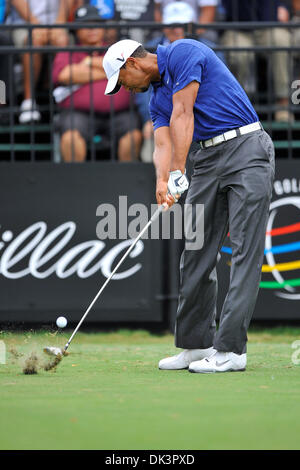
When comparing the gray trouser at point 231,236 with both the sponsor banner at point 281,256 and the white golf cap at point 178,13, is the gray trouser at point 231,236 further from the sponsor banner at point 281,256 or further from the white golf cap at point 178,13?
the white golf cap at point 178,13

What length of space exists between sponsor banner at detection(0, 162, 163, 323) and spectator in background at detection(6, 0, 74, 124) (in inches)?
28.2

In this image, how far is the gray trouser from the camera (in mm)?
5258

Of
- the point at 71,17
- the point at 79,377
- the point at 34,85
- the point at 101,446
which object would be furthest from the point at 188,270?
the point at 71,17

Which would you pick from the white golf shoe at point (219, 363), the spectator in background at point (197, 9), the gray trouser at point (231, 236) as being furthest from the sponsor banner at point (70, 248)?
the white golf shoe at point (219, 363)

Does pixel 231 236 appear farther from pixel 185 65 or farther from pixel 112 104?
pixel 112 104

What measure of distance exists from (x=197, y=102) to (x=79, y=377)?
1687mm

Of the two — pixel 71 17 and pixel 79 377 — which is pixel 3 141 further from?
pixel 79 377

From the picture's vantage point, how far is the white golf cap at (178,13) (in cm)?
900

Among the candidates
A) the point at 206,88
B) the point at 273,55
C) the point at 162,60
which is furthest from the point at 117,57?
the point at 273,55

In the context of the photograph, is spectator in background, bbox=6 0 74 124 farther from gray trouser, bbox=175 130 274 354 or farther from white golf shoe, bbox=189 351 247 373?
white golf shoe, bbox=189 351 247 373

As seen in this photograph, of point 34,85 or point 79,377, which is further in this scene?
point 34,85

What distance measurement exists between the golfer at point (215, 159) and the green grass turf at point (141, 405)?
0.37 metres

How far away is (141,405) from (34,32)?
5.52 meters

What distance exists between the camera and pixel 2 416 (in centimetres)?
388
